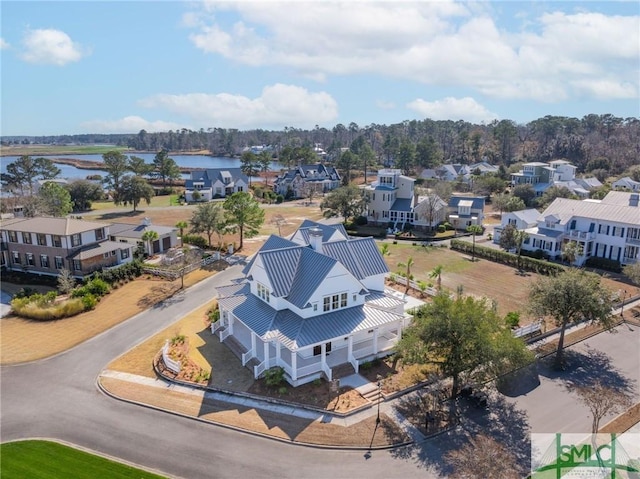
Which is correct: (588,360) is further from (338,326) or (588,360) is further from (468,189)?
(468,189)

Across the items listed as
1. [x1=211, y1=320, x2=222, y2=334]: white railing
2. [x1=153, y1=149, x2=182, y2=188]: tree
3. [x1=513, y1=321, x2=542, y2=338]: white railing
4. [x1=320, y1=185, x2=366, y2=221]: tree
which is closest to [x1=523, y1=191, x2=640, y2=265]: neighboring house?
[x1=513, y1=321, x2=542, y2=338]: white railing

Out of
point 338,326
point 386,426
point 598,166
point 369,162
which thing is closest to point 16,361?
point 338,326

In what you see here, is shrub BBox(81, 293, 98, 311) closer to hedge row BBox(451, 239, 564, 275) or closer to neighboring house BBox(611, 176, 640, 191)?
hedge row BBox(451, 239, 564, 275)

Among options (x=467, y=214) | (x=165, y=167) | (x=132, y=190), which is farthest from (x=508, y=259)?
(x=165, y=167)

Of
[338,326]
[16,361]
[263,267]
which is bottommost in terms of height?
[16,361]

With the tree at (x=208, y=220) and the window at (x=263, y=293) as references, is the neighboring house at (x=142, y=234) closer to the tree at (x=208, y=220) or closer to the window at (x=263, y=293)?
the tree at (x=208, y=220)

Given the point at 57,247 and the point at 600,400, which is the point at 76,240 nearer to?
the point at 57,247
